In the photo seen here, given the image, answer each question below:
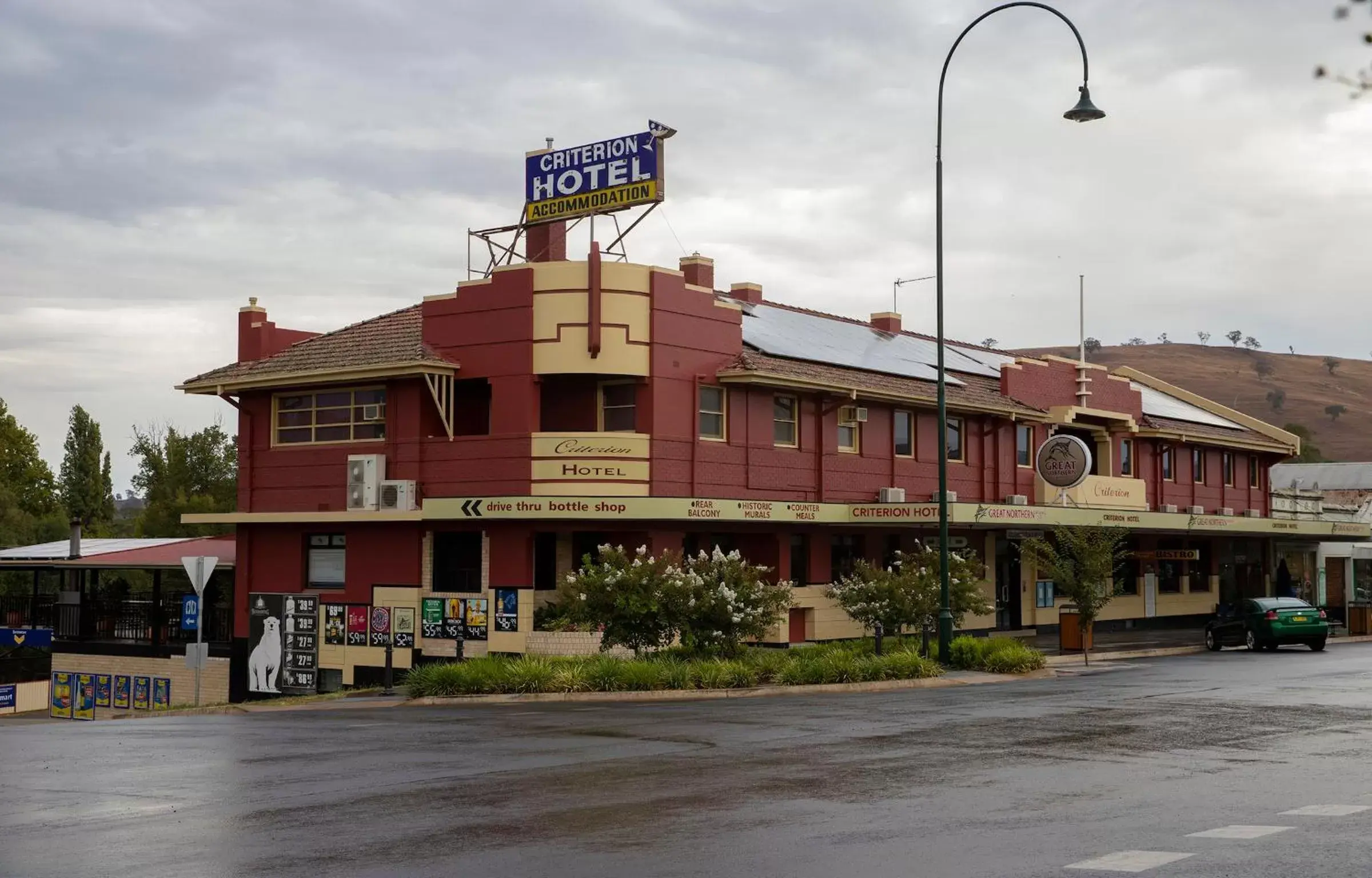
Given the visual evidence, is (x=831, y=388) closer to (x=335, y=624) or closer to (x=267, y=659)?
(x=335, y=624)

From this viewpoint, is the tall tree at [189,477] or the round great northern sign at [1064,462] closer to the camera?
the round great northern sign at [1064,462]

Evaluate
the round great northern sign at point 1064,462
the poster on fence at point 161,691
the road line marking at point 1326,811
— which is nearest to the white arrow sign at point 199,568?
the poster on fence at point 161,691

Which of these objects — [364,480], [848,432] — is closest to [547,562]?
[364,480]

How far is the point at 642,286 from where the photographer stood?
3375 centimetres

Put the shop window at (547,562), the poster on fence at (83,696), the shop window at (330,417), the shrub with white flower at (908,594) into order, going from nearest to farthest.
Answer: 1. the shrub with white flower at (908,594)
2. the shop window at (547,562)
3. the shop window at (330,417)
4. the poster on fence at (83,696)

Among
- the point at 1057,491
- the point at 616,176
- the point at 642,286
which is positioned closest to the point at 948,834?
the point at 642,286

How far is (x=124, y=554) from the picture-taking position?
141 feet

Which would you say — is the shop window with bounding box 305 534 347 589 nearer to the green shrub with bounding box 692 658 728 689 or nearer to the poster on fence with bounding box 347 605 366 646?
the poster on fence with bounding box 347 605 366 646

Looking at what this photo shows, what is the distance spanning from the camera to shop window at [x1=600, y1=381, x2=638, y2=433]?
34.2m

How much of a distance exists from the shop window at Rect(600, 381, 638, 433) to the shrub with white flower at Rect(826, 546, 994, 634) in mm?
6278

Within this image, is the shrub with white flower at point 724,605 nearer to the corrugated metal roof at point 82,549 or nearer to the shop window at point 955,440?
the shop window at point 955,440

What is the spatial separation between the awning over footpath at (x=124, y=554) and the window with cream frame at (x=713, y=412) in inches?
568

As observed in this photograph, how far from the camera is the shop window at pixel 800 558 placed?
123 feet

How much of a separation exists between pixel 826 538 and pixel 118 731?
21418mm
